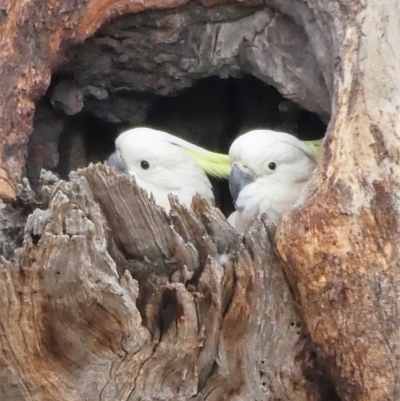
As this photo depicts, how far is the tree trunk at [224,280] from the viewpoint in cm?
98

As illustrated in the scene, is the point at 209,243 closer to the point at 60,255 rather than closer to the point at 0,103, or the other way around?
the point at 60,255

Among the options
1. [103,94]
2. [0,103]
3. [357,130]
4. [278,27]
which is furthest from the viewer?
[103,94]

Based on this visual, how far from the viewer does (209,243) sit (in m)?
1.09

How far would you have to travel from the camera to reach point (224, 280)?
1073 millimetres

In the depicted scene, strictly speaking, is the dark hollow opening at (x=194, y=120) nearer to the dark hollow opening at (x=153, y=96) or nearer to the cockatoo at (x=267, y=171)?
the dark hollow opening at (x=153, y=96)

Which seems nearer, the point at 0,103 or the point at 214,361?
the point at 214,361

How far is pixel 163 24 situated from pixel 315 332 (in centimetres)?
83

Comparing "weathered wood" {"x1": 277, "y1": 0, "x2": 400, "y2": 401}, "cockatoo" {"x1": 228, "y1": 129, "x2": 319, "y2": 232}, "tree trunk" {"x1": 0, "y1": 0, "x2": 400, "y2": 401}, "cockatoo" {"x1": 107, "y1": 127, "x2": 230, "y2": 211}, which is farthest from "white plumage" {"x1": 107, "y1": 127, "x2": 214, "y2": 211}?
"weathered wood" {"x1": 277, "y1": 0, "x2": 400, "y2": 401}

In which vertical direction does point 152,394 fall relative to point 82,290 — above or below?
below

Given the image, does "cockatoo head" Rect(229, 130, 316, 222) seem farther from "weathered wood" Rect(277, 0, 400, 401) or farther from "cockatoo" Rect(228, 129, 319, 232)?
"weathered wood" Rect(277, 0, 400, 401)

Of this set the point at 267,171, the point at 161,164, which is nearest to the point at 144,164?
the point at 161,164

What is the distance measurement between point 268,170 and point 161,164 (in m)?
0.27

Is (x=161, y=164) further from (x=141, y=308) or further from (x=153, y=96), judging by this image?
(x=141, y=308)

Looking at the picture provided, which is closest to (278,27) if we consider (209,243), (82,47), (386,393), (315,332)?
(82,47)
